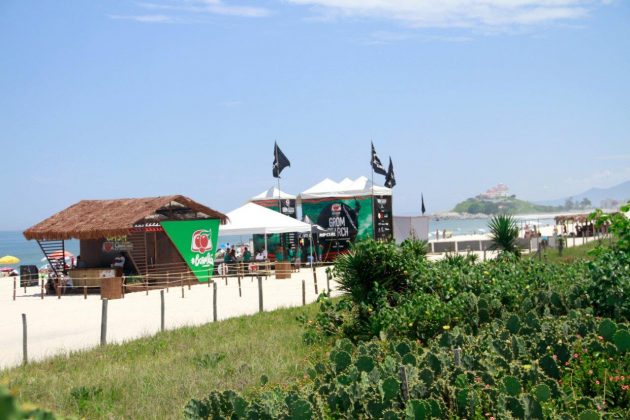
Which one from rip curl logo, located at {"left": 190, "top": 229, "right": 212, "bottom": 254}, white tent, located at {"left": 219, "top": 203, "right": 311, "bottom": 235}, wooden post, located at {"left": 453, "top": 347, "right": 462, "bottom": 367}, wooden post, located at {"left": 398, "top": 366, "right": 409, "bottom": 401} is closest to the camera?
wooden post, located at {"left": 398, "top": 366, "right": 409, "bottom": 401}

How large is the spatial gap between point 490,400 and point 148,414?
388cm

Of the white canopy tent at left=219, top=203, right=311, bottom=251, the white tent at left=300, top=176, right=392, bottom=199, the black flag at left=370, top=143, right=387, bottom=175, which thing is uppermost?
the black flag at left=370, top=143, right=387, bottom=175

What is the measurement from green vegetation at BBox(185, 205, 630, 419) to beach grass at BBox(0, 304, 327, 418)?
2.98ft

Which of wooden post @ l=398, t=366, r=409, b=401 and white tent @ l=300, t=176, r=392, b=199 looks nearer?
wooden post @ l=398, t=366, r=409, b=401

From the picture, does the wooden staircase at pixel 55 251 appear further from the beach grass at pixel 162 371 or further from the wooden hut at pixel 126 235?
the beach grass at pixel 162 371

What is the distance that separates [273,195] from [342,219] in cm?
431

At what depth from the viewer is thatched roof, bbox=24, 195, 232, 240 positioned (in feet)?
91.8

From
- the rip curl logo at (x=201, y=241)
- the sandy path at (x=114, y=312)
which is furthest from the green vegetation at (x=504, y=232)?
the rip curl logo at (x=201, y=241)

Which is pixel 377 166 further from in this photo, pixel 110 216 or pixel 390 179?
pixel 110 216

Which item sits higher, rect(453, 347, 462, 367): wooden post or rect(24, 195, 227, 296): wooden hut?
rect(24, 195, 227, 296): wooden hut

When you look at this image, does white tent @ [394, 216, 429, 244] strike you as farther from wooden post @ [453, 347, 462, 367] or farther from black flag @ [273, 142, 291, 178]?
wooden post @ [453, 347, 462, 367]

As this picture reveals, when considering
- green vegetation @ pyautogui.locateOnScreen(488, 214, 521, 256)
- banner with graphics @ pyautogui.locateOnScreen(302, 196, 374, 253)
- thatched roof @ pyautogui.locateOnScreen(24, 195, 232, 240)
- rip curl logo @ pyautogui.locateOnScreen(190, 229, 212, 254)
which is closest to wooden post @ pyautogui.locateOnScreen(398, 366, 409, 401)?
green vegetation @ pyautogui.locateOnScreen(488, 214, 521, 256)

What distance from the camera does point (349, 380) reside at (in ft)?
23.0

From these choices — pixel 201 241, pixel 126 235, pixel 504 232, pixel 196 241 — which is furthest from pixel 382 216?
pixel 504 232
